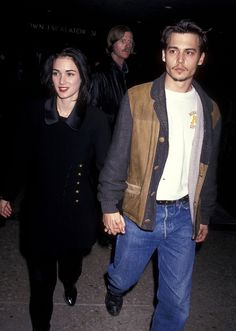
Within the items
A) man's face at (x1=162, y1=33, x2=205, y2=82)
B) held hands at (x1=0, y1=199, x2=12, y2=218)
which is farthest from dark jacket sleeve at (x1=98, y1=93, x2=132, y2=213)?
held hands at (x1=0, y1=199, x2=12, y2=218)

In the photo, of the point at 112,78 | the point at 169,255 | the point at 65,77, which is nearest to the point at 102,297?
the point at 169,255

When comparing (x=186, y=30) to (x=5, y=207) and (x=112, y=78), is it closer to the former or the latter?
(x=5, y=207)

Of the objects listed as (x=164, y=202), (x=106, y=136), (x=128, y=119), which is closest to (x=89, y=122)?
(x=106, y=136)

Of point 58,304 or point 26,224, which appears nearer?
point 26,224

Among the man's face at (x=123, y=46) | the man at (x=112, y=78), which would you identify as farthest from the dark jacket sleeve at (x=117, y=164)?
the man's face at (x=123, y=46)

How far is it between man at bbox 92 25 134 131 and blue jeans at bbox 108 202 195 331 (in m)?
2.08

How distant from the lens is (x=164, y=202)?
2.38 meters

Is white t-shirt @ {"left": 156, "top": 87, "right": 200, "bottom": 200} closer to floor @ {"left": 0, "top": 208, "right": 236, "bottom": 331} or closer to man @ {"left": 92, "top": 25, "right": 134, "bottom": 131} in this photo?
floor @ {"left": 0, "top": 208, "right": 236, "bottom": 331}

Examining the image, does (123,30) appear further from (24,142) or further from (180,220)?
(180,220)

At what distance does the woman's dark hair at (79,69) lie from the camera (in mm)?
2549

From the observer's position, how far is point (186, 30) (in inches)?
91.7

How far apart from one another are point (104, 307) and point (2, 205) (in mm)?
1222

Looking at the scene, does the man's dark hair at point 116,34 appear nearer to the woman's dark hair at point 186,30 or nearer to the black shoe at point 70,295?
the woman's dark hair at point 186,30

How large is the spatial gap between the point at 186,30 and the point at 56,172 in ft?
3.98
